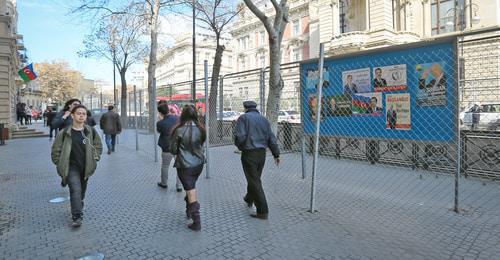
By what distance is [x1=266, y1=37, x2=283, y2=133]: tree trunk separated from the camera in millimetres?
9492

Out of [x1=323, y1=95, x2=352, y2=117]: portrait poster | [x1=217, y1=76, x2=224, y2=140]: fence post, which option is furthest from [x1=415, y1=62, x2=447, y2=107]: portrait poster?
[x1=217, y1=76, x2=224, y2=140]: fence post

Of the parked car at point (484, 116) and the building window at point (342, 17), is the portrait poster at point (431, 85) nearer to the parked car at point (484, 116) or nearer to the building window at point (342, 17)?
the parked car at point (484, 116)

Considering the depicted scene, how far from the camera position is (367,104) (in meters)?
5.55

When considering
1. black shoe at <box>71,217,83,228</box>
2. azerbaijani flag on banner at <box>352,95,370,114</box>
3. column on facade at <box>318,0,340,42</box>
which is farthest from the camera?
column on facade at <box>318,0,340,42</box>

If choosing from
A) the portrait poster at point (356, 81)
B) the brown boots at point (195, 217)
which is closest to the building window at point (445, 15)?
the portrait poster at point (356, 81)

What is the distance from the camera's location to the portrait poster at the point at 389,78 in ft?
16.6

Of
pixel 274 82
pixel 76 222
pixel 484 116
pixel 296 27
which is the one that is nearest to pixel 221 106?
pixel 274 82

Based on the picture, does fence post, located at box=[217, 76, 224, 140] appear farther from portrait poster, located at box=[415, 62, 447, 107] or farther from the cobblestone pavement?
portrait poster, located at box=[415, 62, 447, 107]

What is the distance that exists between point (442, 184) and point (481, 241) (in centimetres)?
293

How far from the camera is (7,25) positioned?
18.8 m

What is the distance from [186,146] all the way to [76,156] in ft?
4.92

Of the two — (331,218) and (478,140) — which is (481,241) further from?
(478,140)

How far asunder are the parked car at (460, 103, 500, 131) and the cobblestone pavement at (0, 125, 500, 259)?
1.49 metres

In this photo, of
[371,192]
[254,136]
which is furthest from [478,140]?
[254,136]
